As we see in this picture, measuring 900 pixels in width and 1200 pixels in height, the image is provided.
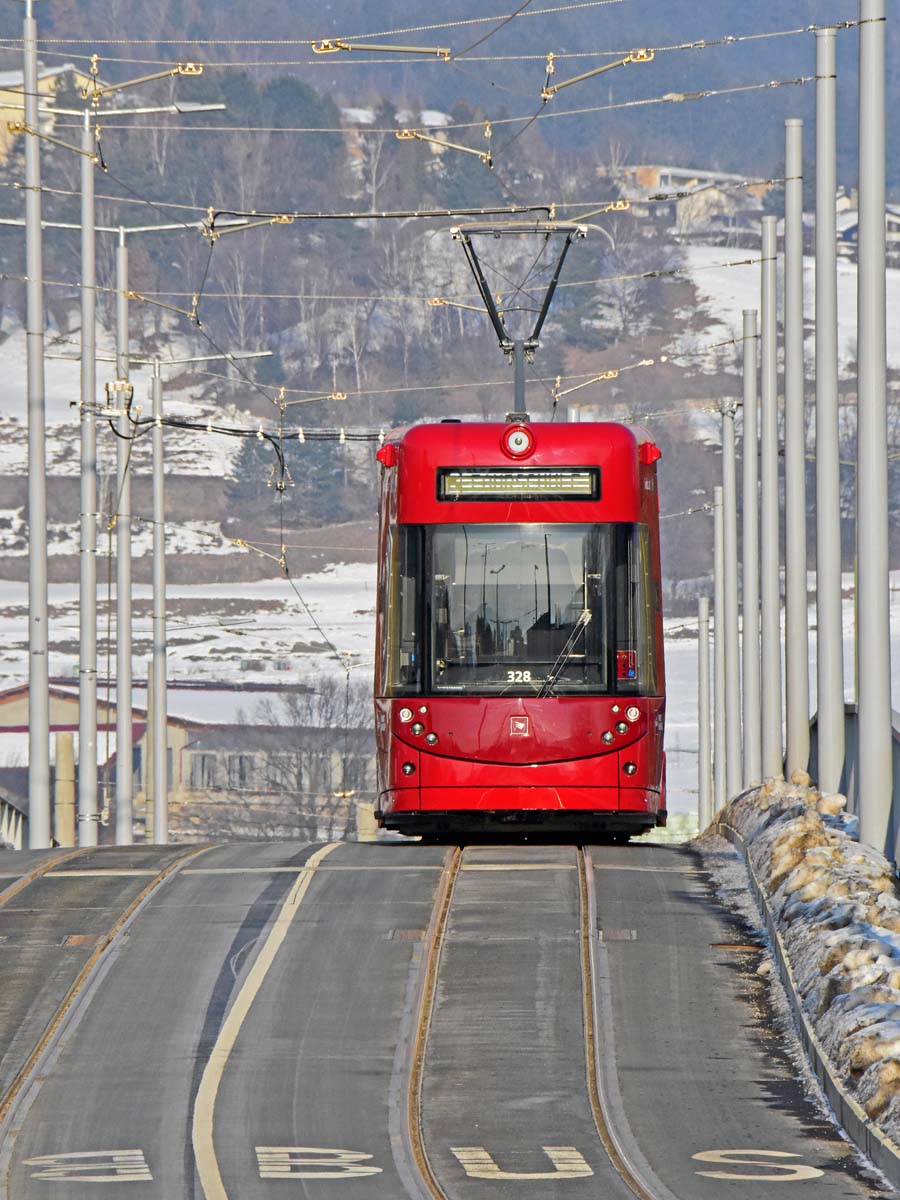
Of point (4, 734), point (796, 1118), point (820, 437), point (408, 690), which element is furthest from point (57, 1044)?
point (4, 734)

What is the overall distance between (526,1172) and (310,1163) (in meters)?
1.05

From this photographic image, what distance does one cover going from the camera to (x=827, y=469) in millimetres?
26469

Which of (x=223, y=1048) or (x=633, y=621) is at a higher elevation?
(x=633, y=621)

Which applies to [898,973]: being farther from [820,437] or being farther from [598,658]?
[820,437]

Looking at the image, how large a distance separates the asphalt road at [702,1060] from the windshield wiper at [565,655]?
92.8 inches

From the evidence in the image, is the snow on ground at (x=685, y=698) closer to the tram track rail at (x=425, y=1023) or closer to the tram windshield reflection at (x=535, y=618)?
the tram windshield reflection at (x=535, y=618)

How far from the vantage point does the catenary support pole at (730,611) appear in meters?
52.5

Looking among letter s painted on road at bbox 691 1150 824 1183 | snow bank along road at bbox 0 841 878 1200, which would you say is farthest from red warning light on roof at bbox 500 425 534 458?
letter s painted on road at bbox 691 1150 824 1183

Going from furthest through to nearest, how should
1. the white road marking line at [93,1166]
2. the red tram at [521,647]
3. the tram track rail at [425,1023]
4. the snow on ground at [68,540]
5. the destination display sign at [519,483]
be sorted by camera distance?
the snow on ground at [68,540], the destination display sign at [519,483], the red tram at [521,647], the tram track rail at [425,1023], the white road marking line at [93,1166]

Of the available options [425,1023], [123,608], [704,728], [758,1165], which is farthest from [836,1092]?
[704,728]

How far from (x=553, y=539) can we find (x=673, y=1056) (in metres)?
8.60

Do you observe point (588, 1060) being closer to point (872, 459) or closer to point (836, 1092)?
point (836, 1092)

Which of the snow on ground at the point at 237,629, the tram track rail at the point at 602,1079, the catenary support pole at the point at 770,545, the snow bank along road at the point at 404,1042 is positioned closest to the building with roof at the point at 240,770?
the snow on ground at the point at 237,629

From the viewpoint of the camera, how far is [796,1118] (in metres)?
13.3
